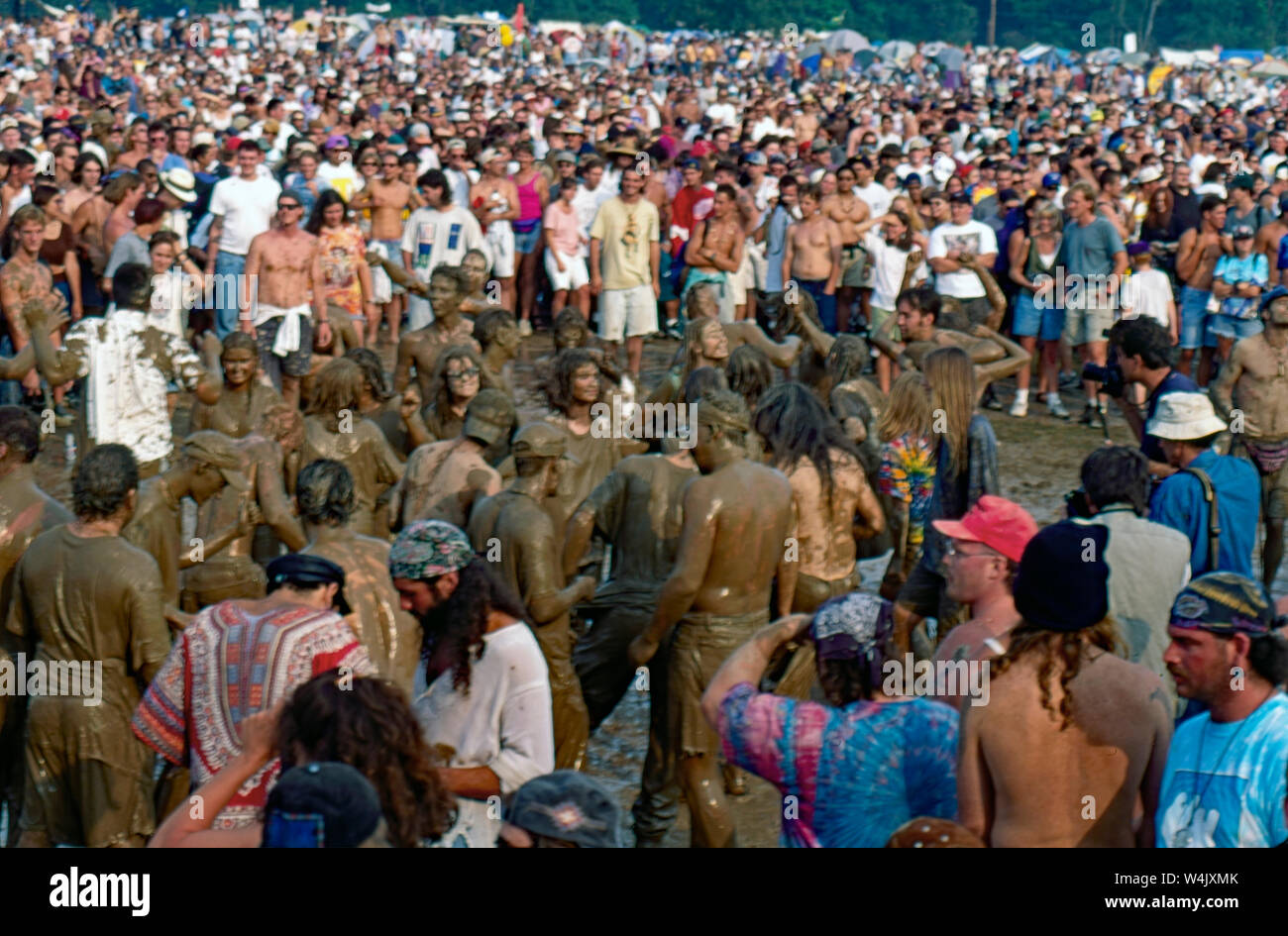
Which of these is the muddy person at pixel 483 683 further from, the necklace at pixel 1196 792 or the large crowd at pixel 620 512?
the necklace at pixel 1196 792

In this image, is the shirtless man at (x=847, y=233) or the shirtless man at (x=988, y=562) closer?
the shirtless man at (x=988, y=562)

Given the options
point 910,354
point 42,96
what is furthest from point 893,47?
point 910,354

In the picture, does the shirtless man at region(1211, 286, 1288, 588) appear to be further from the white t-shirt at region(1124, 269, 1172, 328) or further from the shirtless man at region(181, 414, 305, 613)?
the shirtless man at region(181, 414, 305, 613)

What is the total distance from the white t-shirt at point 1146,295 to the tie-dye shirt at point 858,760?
33.0 feet

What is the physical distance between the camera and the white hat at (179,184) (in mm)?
15516

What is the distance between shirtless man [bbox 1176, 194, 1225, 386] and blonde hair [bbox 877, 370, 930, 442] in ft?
21.9

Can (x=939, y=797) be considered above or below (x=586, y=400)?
below

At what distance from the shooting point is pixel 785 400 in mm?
7711

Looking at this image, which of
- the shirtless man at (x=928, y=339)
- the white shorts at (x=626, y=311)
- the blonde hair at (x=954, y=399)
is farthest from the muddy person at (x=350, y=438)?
the white shorts at (x=626, y=311)

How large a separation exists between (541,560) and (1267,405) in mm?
5299

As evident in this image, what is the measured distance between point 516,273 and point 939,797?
1326cm

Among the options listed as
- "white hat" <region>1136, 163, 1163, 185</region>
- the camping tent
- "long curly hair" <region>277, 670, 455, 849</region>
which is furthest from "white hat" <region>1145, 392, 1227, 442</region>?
the camping tent

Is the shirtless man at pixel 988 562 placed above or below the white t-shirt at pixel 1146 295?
below

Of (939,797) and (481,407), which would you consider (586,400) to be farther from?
(939,797)
